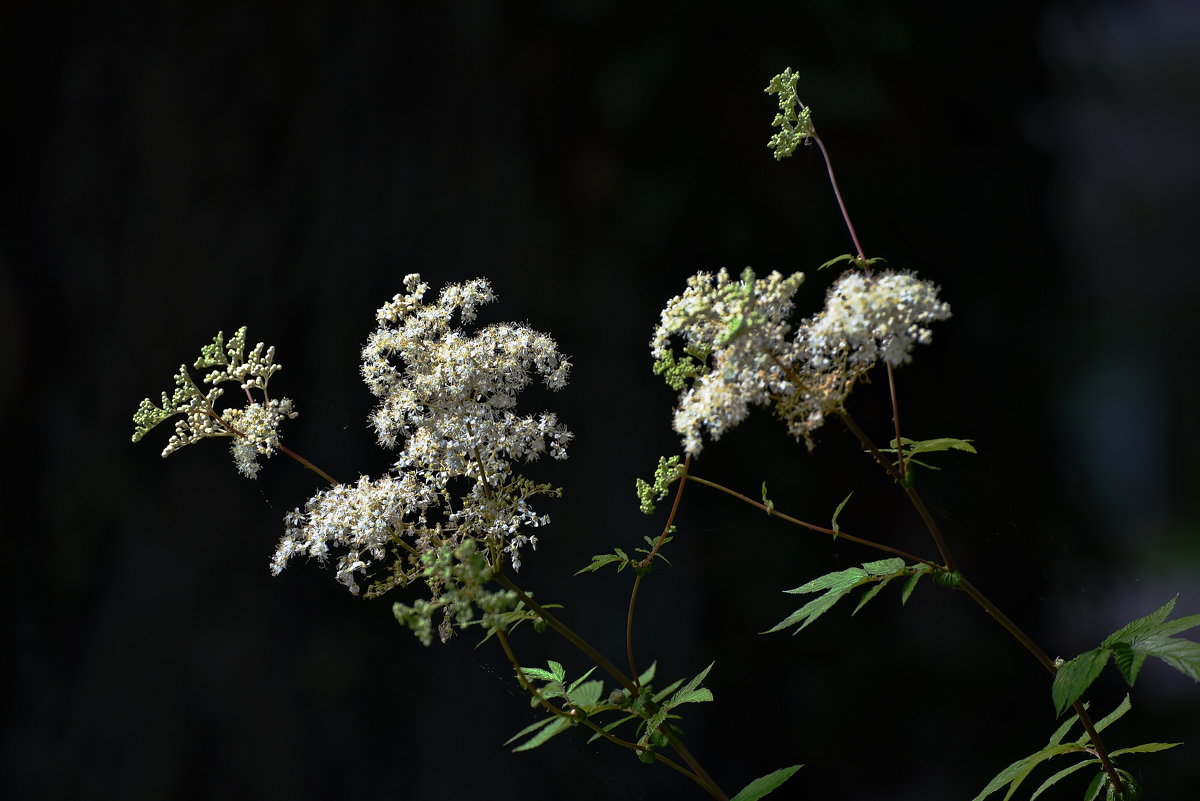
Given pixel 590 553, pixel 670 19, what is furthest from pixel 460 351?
pixel 670 19

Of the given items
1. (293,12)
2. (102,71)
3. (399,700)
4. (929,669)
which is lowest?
(929,669)

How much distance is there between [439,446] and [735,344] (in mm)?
292

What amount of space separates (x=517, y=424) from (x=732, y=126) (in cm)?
68

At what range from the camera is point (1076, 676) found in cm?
67

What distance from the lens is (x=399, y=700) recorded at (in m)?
1.48

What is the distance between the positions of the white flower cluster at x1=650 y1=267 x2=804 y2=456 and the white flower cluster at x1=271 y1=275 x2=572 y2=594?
7.9 inches

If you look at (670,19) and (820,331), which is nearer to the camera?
(820,331)

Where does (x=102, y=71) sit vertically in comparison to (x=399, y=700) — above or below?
above

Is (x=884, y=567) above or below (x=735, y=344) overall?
below

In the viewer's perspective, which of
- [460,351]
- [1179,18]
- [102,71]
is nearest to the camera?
[460,351]

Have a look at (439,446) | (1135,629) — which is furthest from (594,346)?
(1135,629)

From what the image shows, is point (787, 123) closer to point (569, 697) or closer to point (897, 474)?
point (897, 474)

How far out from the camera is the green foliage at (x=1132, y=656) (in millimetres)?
650

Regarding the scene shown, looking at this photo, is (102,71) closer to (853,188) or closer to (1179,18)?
(853,188)
